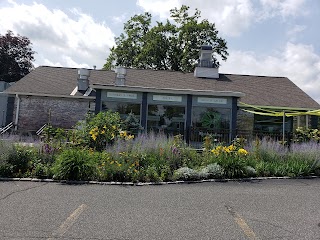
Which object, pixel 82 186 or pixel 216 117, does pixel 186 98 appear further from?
pixel 82 186

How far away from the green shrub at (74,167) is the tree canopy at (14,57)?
43725 mm

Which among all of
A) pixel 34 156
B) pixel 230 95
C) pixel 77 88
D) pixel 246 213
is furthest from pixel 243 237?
pixel 77 88

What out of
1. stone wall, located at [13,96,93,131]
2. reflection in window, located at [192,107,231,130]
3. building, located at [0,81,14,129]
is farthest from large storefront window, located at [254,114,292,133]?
building, located at [0,81,14,129]

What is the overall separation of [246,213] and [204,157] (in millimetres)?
4928

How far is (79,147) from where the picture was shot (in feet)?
37.4

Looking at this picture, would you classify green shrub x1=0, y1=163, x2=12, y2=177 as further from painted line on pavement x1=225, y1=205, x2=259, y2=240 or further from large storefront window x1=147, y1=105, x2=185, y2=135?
large storefront window x1=147, y1=105, x2=185, y2=135

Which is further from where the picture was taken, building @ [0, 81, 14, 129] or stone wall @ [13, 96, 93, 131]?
building @ [0, 81, 14, 129]

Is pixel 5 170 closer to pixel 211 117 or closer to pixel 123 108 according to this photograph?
pixel 123 108

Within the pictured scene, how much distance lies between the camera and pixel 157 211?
20.5ft

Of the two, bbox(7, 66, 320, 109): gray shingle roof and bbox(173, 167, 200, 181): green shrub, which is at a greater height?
bbox(7, 66, 320, 109): gray shingle roof

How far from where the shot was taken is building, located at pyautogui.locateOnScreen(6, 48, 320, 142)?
18828mm

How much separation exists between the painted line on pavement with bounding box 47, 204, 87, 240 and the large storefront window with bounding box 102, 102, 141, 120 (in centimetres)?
1258

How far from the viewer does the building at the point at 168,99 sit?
18828 mm

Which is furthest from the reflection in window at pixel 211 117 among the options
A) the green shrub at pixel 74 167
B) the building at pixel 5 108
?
the building at pixel 5 108
